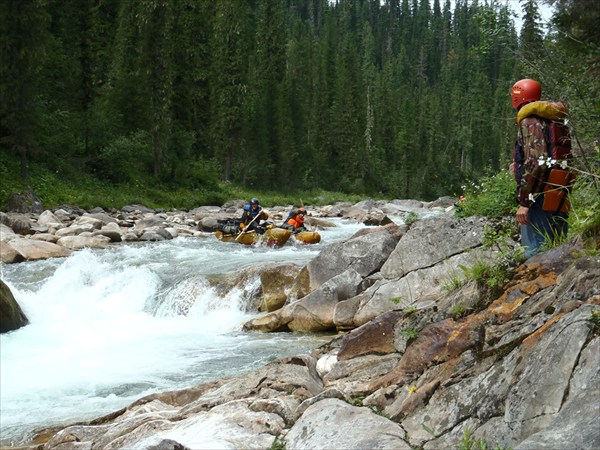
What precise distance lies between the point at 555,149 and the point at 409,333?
178cm

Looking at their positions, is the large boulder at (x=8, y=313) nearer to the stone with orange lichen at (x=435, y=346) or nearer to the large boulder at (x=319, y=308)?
the large boulder at (x=319, y=308)

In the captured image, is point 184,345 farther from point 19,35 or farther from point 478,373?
point 19,35

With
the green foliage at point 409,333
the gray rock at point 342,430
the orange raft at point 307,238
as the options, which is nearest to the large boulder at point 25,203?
the orange raft at point 307,238

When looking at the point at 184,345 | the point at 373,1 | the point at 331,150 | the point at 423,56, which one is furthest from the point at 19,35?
the point at 373,1

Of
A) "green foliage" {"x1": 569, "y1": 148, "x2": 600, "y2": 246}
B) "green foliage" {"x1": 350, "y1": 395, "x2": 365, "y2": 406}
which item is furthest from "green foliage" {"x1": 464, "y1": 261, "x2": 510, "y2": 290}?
"green foliage" {"x1": 350, "y1": 395, "x2": 365, "y2": 406}

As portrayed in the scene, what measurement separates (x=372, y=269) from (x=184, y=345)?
3.26 meters

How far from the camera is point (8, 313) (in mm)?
10367

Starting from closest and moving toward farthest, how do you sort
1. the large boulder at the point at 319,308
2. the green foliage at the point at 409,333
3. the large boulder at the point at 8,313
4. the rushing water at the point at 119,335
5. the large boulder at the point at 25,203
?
the green foliage at the point at 409,333, the rushing water at the point at 119,335, the large boulder at the point at 319,308, the large boulder at the point at 8,313, the large boulder at the point at 25,203

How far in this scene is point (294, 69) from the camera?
215 feet

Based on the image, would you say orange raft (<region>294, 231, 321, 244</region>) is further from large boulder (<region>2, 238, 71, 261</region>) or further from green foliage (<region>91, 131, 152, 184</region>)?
green foliage (<region>91, 131, 152, 184</region>)

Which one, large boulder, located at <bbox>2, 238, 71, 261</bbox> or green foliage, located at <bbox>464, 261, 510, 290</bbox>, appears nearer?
green foliage, located at <bbox>464, 261, 510, 290</bbox>

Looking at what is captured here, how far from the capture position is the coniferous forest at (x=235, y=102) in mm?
6742

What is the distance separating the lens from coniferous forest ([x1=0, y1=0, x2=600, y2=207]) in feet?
22.1

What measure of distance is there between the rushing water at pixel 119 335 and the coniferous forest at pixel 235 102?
5.09 meters
